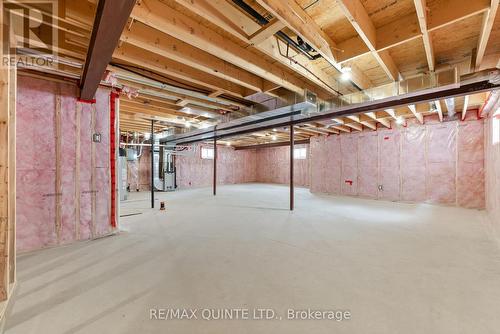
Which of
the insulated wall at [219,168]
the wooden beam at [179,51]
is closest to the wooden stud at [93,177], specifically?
the wooden beam at [179,51]

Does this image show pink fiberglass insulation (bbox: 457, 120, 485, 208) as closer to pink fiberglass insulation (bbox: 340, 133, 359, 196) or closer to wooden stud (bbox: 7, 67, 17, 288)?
pink fiberglass insulation (bbox: 340, 133, 359, 196)

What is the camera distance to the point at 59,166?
2600 mm

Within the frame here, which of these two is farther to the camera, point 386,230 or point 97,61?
point 386,230

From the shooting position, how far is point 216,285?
174 cm

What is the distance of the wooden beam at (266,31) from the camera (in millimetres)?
1778

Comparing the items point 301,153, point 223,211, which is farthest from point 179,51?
point 301,153

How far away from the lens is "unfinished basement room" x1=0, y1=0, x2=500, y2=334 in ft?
4.76

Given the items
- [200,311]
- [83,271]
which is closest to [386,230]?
[200,311]

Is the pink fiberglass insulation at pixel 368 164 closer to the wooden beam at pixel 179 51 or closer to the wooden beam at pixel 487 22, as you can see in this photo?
the wooden beam at pixel 487 22

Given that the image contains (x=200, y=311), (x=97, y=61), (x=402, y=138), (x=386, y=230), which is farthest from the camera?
(x=402, y=138)

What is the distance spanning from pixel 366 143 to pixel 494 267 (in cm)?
512

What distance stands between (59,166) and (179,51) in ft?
6.90

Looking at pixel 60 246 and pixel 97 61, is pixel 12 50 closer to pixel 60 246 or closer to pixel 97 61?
pixel 97 61

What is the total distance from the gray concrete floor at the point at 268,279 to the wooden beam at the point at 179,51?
86.0 inches
